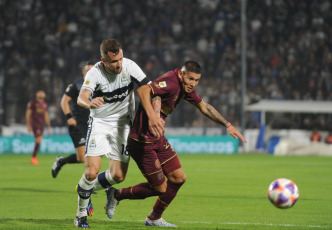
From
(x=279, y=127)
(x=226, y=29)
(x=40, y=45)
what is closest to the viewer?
(x=279, y=127)

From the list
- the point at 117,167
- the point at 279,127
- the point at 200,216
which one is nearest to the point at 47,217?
the point at 117,167

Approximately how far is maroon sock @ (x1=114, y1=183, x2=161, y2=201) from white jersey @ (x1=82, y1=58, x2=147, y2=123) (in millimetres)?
821

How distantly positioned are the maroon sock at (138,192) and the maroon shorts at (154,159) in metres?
0.23

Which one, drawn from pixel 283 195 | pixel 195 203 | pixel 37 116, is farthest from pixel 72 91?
pixel 37 116

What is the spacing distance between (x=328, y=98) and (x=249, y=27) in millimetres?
6263

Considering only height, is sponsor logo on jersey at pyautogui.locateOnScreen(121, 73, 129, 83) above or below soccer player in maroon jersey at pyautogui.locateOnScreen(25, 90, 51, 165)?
above

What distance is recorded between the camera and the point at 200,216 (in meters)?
8.09

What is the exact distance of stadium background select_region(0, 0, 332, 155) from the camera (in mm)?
26047

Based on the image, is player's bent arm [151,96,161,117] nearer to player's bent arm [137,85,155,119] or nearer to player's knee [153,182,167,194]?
player's bent arm [137,85,155,119]

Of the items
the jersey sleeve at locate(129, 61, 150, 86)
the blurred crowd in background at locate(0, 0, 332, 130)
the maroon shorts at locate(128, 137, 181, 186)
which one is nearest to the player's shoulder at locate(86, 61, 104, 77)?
the jersey sleeve at locate(129, 61, 150, 86)

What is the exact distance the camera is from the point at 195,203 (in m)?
9.59

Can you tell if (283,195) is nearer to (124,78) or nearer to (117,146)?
(117,146)

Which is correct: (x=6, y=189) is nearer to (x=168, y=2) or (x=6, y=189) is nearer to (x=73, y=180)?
(x=73, y=180)

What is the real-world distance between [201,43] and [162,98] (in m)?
23.0
